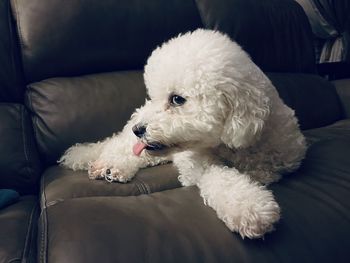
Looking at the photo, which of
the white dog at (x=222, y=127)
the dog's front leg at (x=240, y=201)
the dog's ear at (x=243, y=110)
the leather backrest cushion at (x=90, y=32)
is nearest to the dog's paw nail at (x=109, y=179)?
the white dog at (x=222, y=127)

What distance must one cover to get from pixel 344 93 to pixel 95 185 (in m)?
1.50

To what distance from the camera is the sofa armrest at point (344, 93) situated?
2.15m

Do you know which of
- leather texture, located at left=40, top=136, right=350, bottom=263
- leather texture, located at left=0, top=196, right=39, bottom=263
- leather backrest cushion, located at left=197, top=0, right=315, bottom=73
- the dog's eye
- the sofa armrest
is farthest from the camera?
the sofa armrest

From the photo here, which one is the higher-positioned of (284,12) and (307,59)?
(284,12)

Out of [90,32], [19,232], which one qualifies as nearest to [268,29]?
[90,32]

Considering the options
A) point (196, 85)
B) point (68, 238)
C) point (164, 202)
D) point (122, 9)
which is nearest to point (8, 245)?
point (68, 238)

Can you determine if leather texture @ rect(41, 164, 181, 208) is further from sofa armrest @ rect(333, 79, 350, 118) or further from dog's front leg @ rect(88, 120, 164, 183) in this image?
sofa armrest @ rect(333, 79, 350, 118)

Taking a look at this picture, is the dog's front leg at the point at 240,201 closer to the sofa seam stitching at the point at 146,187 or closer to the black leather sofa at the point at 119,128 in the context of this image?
the black leather sofa at the point at 119,128

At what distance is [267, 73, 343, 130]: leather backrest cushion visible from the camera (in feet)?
6.40

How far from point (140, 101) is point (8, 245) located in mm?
829

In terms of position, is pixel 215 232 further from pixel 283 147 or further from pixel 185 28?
pixel 185 28

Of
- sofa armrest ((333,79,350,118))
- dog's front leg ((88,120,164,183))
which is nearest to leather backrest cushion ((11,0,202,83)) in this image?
dog's front leg ((88,120,164,183))

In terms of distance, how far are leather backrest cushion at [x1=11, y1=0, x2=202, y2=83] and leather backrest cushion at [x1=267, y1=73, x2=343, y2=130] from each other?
0.54 m

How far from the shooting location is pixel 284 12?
7.08ft
